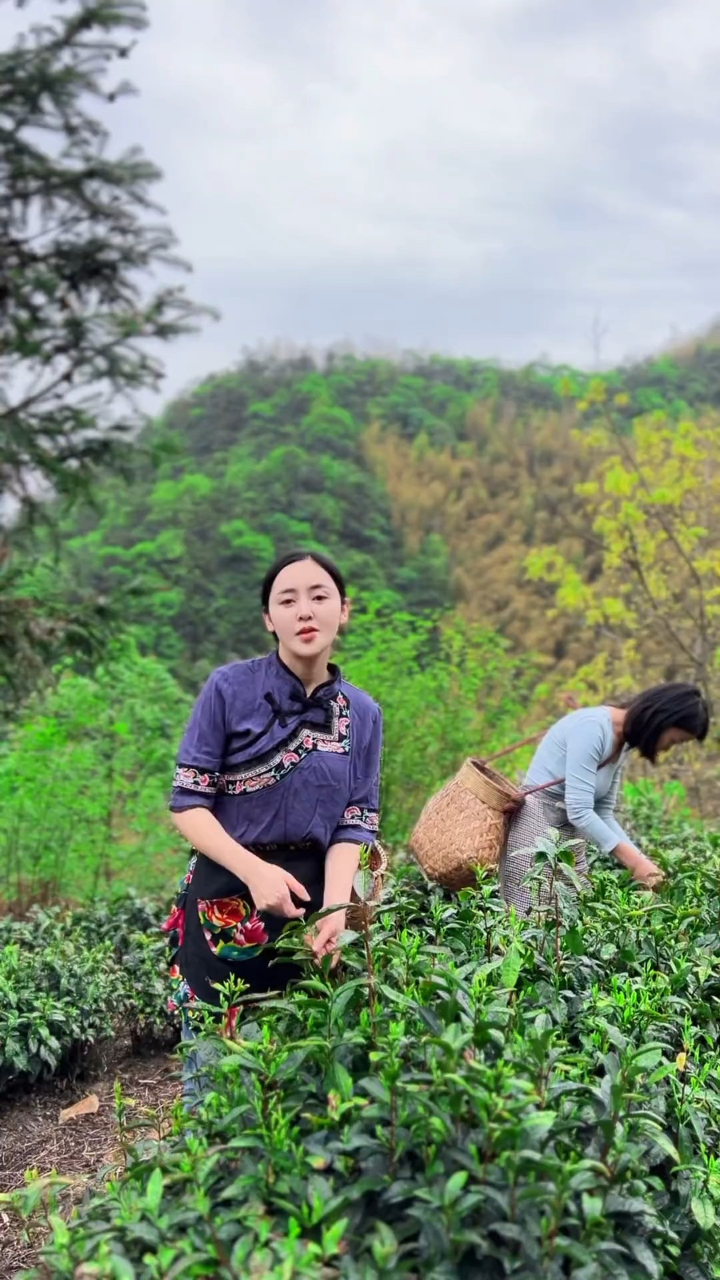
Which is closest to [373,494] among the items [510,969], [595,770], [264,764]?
[595,770]

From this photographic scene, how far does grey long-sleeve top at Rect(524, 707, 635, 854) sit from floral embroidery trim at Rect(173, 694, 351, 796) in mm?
1161

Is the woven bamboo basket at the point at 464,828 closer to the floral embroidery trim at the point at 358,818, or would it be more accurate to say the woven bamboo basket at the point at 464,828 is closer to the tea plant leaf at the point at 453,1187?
the floral embroidery trim at the point at 358,818

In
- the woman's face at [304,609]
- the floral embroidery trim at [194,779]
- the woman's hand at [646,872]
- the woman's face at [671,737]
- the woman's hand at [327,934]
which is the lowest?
the woman's hand at [646,872]

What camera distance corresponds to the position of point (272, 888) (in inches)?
90.4

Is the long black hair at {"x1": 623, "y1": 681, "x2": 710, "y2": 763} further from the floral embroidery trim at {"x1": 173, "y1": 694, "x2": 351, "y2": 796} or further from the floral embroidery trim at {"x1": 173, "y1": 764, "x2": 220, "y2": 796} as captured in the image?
the floral embroidery trim at {"x1": 173, "y1": 764, "x2": 220, "y2": 796}

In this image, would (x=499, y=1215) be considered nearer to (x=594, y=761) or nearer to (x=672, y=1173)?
(x=672, y=1173)

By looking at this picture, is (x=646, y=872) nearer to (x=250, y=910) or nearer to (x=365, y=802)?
(x=365, y=802)

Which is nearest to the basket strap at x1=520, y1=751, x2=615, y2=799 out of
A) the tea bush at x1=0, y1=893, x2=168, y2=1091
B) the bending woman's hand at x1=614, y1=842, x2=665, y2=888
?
the bending woman's hand at x1=614, y1=842, x2=665, y2=888

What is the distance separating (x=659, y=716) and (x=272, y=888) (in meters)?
1.62

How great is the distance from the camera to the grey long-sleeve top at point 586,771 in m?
3.42

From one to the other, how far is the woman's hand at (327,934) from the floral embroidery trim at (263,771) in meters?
0.33

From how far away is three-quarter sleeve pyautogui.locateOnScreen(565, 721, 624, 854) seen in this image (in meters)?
3.41

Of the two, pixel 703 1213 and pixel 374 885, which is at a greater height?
pixel 374 885

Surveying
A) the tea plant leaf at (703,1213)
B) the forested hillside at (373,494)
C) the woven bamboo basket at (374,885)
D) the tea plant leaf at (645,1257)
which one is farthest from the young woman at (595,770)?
the forested hillside at (373,494)
